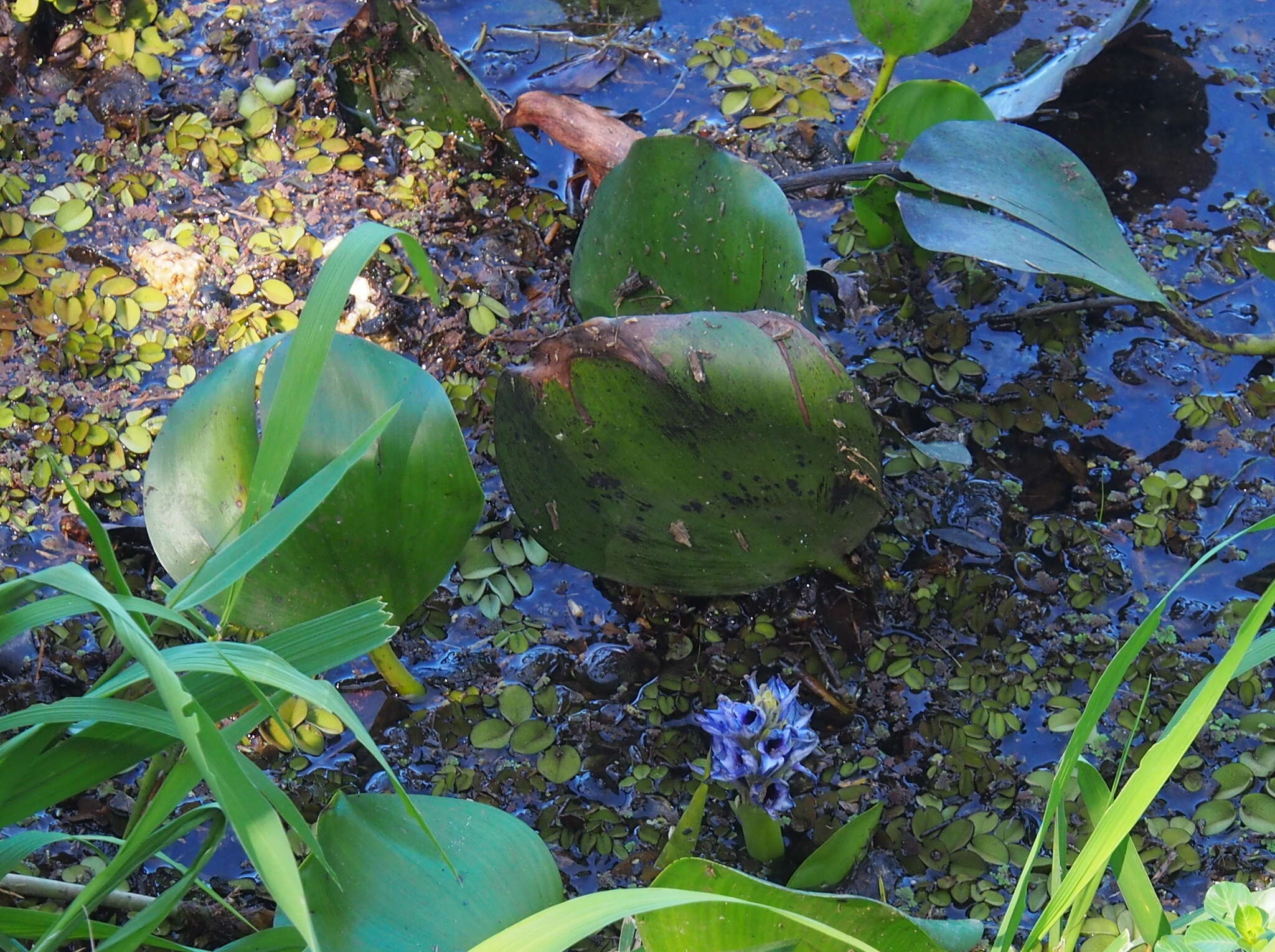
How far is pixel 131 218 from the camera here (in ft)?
5.30

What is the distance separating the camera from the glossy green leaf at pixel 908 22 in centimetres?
144

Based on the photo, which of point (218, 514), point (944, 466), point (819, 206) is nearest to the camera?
point (218, 514)

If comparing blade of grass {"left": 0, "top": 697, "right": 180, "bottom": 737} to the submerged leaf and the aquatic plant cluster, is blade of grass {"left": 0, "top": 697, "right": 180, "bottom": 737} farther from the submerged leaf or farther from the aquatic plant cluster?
the submerged leaf

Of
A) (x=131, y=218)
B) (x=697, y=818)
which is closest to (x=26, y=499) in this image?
(x=131, y=218)

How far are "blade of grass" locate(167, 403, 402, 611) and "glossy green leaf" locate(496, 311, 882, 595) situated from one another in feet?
0.92

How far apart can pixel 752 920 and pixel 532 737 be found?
449mm

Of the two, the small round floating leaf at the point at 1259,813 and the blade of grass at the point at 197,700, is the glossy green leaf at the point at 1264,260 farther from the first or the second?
the blade of grass at the point at 197,700

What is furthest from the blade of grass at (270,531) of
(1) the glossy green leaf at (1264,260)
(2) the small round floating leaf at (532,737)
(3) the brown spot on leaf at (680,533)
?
(1) the glossy green leaf at (1264,260)

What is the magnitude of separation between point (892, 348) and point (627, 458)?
576 mm

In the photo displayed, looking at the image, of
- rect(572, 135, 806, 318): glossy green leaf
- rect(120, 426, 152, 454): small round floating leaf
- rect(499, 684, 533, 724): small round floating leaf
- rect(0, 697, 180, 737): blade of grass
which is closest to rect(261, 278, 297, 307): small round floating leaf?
rect(120, 426, 152, 454): small round floating leaf

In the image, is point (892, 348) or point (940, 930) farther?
point (892, 348)

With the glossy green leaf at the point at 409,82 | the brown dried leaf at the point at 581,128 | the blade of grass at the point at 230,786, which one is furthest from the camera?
the glossy green leaf at the point at 409,82

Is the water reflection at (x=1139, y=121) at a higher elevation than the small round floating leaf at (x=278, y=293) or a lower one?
higher

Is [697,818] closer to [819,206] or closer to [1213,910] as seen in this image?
[1213,910]
